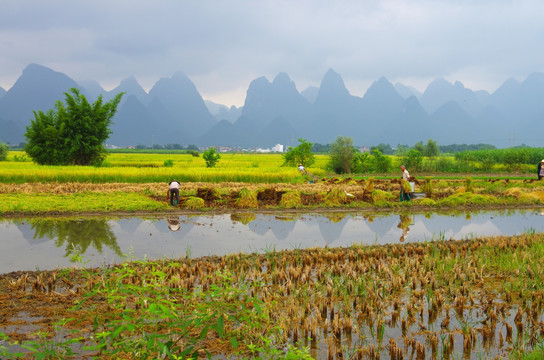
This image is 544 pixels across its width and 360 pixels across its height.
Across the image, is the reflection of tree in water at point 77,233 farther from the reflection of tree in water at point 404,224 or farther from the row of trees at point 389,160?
the row of trees at point 389,160

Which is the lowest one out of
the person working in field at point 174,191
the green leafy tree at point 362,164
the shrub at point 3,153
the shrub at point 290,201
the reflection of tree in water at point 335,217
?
the reflection of tree in water at point 335,217

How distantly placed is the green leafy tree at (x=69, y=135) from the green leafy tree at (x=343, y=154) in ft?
65.6

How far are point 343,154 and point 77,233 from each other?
30.1 m

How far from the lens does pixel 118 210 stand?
14.7m

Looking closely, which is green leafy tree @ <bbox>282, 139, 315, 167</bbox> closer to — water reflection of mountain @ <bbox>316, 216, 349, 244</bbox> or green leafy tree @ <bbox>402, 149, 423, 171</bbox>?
green leafy tree @ <bbox>402, 149, 423, 171</bbox>

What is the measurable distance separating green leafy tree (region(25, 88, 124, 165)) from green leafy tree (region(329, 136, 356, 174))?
20.0 metres

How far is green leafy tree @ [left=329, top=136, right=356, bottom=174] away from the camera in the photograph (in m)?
38.7

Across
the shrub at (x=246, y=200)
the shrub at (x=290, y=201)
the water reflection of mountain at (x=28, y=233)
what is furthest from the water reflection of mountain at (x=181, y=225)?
the shrub at (x=290, y=201)

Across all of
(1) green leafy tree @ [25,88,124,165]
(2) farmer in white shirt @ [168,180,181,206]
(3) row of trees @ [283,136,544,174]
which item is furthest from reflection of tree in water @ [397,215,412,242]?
(1) green leafy tree @ [25,88,124,165]

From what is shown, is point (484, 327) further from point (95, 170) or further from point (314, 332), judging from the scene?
point (95, 170)

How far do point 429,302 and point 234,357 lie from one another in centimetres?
293

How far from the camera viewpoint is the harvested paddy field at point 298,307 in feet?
14.0

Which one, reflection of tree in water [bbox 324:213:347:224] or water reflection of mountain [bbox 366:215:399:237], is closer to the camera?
water reflection of mountain [bbox 366:215:399:237]

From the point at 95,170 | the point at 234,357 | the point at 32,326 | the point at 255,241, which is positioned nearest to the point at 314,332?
the point at 234,357
